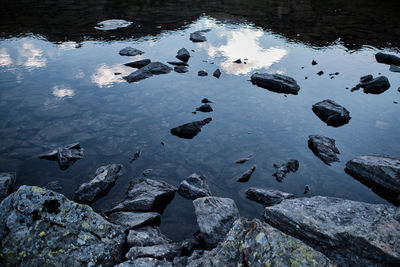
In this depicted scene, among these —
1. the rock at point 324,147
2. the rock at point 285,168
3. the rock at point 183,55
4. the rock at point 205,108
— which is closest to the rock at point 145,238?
the rock at point 285,168

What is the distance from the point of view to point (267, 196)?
832 centimetres

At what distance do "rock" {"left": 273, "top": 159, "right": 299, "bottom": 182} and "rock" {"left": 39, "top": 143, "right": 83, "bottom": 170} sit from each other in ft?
23.1

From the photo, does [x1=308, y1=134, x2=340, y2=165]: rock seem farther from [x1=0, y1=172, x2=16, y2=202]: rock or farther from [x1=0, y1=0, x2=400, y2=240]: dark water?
[x1=0, y1=172, x2=16, y2=202]: rock

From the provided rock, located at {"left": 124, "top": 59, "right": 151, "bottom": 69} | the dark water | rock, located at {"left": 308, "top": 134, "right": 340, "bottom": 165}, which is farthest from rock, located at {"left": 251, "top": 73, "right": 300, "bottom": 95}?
rock, located at {"left": 124, "top": 59, "right": 151, "bottom": 69}

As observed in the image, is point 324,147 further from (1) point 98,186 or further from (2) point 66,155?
→ (2) point 66,155

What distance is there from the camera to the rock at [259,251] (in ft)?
15.5

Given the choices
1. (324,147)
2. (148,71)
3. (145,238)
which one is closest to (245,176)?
(324,147)

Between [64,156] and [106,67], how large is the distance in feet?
31.5

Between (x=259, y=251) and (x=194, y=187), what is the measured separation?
3.97 m

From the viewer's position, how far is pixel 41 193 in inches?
245

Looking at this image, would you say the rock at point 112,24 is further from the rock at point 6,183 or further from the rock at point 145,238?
the rock at point 145,238

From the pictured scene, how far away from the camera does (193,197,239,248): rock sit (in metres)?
6.71

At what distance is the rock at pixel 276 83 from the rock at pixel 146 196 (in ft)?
30.6

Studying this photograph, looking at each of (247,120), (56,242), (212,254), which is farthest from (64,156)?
(247,120)
